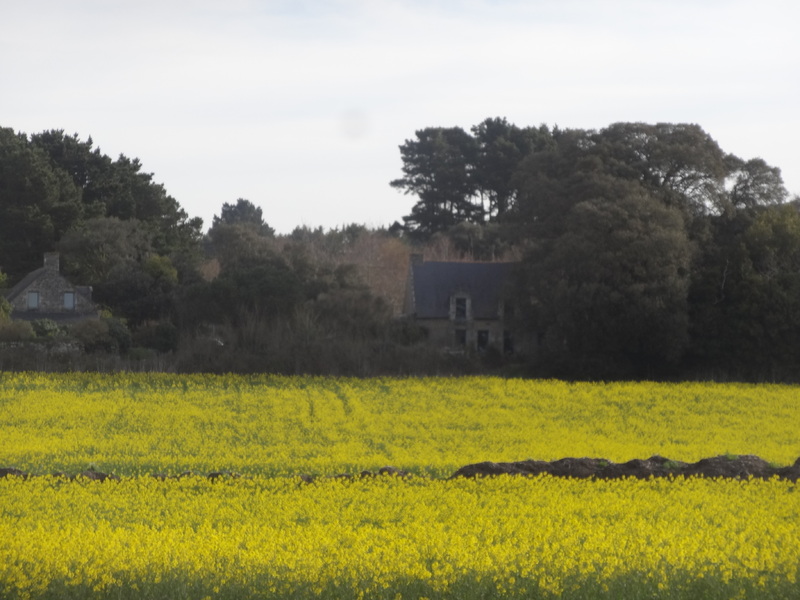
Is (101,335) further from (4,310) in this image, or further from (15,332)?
(4,310)

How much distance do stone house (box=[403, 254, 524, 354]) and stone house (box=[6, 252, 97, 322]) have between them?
15.4m

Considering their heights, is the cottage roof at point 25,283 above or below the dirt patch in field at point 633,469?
above

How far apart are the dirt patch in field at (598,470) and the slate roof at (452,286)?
33276 mm

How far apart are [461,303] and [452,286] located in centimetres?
107

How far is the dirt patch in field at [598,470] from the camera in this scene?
16.7 meters

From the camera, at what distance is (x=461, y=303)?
170 feet

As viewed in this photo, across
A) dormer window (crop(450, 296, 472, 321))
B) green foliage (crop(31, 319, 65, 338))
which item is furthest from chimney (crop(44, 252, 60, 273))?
dormer window (crop(450, 296, 472, 321))

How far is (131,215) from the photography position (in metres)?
64.1

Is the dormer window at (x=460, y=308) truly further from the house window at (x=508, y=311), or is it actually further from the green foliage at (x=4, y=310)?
the green foliage at (x=4, y=310)

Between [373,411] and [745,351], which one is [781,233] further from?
[373,411]

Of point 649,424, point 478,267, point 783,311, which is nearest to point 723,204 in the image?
point 783,311

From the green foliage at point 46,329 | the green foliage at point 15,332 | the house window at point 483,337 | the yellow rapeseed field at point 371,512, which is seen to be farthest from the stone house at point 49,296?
the yellow rapeseed field at point 371,512

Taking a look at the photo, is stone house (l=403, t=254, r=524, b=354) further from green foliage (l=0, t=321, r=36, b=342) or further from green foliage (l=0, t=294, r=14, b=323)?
green foliage (l=0, t=294, r=14, b=323)

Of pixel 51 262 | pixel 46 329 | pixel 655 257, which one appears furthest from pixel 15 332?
pixel 655 257
